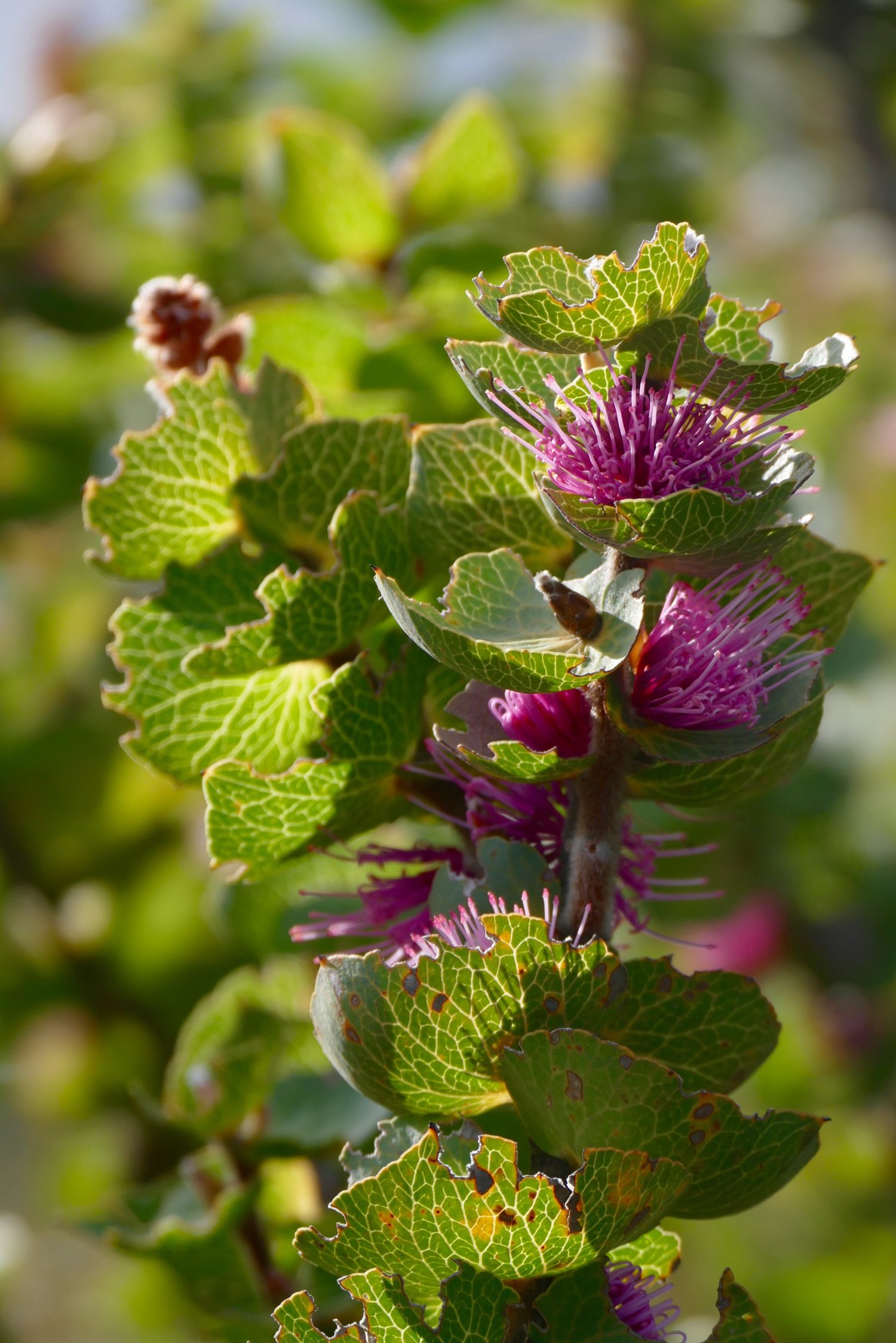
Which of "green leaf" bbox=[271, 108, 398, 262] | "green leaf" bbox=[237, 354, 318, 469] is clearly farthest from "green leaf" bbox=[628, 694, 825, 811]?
"green leaf" bbox=[271, 108, 398, 262]

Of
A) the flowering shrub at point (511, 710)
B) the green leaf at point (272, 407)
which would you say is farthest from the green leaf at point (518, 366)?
the green leaf at point (272, 407)

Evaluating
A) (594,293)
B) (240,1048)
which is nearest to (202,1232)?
(240,1048)

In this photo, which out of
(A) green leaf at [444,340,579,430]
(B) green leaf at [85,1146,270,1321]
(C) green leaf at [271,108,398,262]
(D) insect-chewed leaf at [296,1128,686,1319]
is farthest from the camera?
(C) green leaf at [271,108,398,262]

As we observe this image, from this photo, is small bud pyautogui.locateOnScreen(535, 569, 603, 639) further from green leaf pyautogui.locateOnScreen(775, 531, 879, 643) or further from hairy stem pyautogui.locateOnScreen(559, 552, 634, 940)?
green leaf pyautogui.locateOnScreen(775, 531, 879, 643)

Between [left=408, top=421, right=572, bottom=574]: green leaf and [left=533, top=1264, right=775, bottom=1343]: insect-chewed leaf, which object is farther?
[left=408, top=421, right=572, bottom=574]: green leaf

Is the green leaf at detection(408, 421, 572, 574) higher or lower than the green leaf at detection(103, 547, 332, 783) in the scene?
higher

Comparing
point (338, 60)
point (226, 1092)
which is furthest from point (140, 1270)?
point (338, 60)

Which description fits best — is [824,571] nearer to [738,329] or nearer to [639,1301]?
[738,329]
